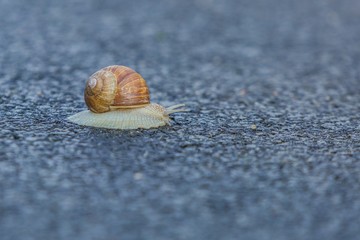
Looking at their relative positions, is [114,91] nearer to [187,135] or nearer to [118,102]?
[118,102]

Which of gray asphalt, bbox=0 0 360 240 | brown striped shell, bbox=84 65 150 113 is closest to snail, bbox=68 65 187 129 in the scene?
brown striped shell, bbox=84 65 150 113

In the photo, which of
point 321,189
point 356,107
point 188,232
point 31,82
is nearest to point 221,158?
point 321,189

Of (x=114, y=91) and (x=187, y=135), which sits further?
(x=114, y=91)

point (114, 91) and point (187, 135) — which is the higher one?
point (114, 91)

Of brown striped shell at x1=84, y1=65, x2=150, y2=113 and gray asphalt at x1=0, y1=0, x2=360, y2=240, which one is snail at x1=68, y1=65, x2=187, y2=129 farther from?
gray asphalt at x1=0, y1=0, x2=360, y2=240

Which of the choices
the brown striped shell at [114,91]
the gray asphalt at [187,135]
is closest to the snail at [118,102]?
the brown striped shell at [114,91]

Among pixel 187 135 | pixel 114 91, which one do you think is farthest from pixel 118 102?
pixel 187 135
